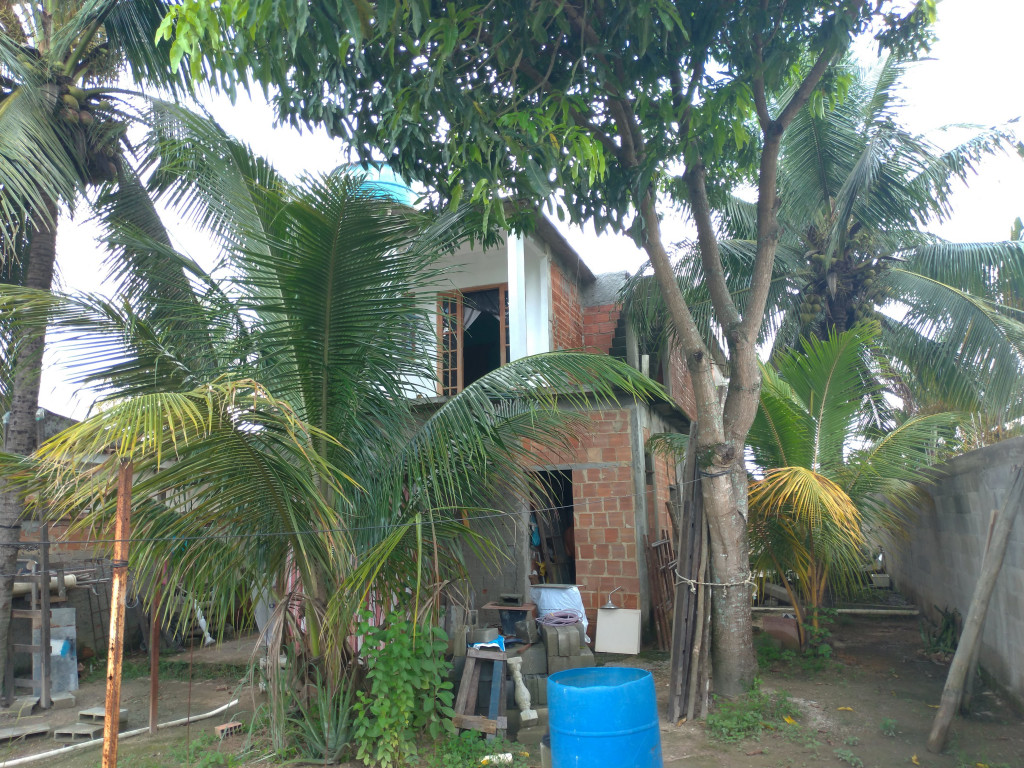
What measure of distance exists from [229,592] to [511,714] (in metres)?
2.36

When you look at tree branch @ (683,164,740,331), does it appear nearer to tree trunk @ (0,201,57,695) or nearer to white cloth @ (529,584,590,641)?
white cloth @ (529,584,590,641)

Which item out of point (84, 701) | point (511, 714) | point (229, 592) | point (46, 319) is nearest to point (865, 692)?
point (511, 714)

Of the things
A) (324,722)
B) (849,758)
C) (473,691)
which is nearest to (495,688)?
(473,691)

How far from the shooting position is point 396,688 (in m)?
4.88

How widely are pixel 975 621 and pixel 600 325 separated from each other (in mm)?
6826

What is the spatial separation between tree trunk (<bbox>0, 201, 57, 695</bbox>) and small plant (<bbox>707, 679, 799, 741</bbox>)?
6.38 metres

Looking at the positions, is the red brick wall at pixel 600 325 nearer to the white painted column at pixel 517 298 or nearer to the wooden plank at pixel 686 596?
the white painted column at pixel 517 298

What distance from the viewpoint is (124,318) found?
4773 mm

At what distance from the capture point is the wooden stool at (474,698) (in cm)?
528

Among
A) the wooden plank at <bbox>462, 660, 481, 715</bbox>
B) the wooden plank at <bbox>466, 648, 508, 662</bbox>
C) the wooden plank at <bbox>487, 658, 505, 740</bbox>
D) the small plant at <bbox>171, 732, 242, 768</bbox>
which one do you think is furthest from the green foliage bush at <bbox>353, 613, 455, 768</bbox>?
the small plant at <bbox>171, 732, 242, 768</bbox>

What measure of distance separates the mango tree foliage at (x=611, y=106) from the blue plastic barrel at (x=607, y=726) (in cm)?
235

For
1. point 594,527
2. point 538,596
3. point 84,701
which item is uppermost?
point 594,527

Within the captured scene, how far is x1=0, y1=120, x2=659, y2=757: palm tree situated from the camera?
4.61 metres

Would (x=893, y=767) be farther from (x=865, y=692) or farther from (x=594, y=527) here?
(x=594, y=527)
